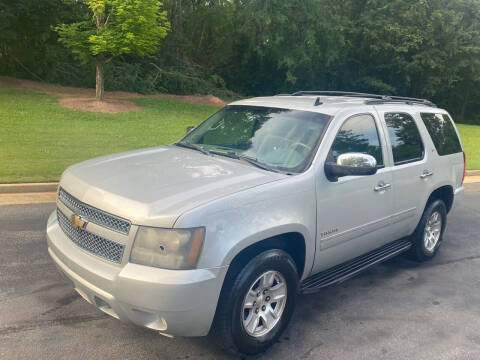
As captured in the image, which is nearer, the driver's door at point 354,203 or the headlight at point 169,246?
the headlight at point 169,246

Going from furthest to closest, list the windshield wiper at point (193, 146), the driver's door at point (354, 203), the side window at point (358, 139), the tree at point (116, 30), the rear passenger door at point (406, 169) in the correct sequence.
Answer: the tree at point (116, 30) < the rear passenger door at point (406, 169) < the windshield wiper at point (193, 146) < the side window at point (358, 139) < the driver's door at point (354, 203)

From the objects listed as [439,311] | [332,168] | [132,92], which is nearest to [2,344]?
[332,168]

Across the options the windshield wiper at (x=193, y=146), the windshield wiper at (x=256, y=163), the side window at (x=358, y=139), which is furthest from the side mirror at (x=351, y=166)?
the windshield wiper at (x=193, y=146)

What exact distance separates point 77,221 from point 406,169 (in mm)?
3265

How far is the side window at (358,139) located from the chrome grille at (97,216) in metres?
1.87

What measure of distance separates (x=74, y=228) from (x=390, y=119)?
3289mm

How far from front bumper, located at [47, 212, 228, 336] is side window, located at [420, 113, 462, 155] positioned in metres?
3.56

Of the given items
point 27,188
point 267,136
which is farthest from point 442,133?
point 27,188

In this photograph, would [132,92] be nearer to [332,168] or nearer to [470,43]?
[332,168]

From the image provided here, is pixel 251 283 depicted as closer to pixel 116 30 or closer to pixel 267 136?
pixel 267 136

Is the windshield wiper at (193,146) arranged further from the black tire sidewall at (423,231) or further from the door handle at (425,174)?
A: the black tire sidewall at (423,231)

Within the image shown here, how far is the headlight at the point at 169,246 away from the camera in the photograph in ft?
9.58

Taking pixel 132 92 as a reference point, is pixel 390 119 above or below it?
above

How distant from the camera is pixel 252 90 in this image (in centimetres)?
3847
